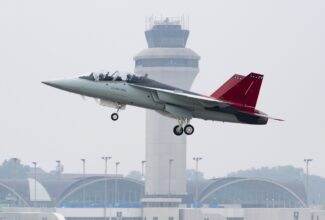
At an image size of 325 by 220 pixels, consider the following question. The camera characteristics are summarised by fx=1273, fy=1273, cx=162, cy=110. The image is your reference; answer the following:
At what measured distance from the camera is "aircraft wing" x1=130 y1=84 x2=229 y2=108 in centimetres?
9106

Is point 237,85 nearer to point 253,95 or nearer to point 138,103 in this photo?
point 253,95

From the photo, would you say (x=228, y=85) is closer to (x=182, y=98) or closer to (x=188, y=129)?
(x=182, y=98)

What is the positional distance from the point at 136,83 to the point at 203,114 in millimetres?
5410

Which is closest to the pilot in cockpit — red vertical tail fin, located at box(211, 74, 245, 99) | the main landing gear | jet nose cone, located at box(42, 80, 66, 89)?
jet nose cone, located at box(42, 80, 66, 89)

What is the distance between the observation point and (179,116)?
91.5 m

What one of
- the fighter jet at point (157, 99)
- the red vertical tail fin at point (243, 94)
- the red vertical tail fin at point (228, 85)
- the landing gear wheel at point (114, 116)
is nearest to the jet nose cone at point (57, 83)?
the fighter jet at point (157, 99)

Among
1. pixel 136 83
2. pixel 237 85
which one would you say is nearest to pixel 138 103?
pixel 136 83

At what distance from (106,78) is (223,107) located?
8.76m

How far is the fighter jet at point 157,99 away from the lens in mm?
91125

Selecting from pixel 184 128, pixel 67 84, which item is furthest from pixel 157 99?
pixel 67 84

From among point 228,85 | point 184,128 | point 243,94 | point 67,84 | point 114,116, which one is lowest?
point 184,128

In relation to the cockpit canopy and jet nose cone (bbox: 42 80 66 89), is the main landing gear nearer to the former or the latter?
the cockpit canopy

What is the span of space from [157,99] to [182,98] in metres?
1.80

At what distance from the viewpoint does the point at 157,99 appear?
91.5m
